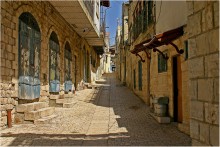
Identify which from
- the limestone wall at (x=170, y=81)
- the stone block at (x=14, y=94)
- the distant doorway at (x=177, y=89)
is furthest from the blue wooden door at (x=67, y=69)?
the distant doorway at (x=177, y=89)

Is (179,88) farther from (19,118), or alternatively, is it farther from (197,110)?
(19,118)

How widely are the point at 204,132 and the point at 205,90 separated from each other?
20.2 inches

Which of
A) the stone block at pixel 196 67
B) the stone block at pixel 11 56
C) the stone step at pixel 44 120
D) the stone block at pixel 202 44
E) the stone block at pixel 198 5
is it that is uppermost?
the stone block at pixel 198 5

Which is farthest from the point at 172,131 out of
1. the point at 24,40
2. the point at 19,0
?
the point at 19,0

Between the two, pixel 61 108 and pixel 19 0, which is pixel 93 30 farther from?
pixel 19 0

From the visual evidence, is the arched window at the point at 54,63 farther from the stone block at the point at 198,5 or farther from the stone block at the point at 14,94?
the stone block at the point at 198,5

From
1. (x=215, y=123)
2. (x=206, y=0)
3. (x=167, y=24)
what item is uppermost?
(x=167, y=24)

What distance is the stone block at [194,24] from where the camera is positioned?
339 cm

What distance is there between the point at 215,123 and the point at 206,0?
1458 millimetres

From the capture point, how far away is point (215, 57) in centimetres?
300

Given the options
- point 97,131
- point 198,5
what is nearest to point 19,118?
point 97,131

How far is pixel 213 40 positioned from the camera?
3066 mm

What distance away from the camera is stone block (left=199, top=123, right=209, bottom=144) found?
10.4 ft

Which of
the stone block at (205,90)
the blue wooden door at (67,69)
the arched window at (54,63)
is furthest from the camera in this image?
the blue wooden door at (67,69)
